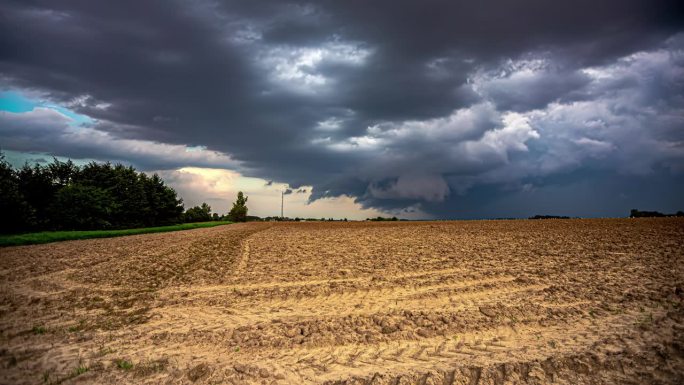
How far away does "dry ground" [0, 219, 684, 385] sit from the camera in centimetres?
759

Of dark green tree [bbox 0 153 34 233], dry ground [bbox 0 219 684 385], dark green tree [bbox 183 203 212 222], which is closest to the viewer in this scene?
dry ground [bbox 0 219 684 385]

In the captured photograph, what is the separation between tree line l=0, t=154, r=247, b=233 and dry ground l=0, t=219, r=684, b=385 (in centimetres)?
3999

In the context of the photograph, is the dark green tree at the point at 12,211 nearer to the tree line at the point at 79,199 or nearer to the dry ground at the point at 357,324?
the tree line at the point at 79,199

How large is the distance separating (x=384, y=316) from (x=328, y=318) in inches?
63.4

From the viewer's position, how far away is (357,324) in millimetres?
10211

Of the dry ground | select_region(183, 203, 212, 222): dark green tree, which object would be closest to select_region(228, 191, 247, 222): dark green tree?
select_region(183, 203, 212, 222): dark green tree

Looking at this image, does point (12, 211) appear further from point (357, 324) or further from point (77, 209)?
point (357, 324)

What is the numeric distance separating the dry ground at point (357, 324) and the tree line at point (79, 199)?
40.0 meters

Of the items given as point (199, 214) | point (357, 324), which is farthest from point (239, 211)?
point (357, 324)

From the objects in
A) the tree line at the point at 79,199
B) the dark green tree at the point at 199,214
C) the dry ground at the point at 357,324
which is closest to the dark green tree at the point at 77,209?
the tree line at the point at 79,199

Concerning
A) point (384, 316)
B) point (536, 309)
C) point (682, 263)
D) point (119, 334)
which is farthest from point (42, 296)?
point (682, 263)

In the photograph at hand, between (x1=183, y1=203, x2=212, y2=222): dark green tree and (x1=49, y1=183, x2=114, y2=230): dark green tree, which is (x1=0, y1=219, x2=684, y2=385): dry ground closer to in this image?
(x1=49, y1=183, x2=114, y2=230): dark green tree

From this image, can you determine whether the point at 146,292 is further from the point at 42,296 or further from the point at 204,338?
the point at 204,338

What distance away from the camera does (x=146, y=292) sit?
15.5 meters
